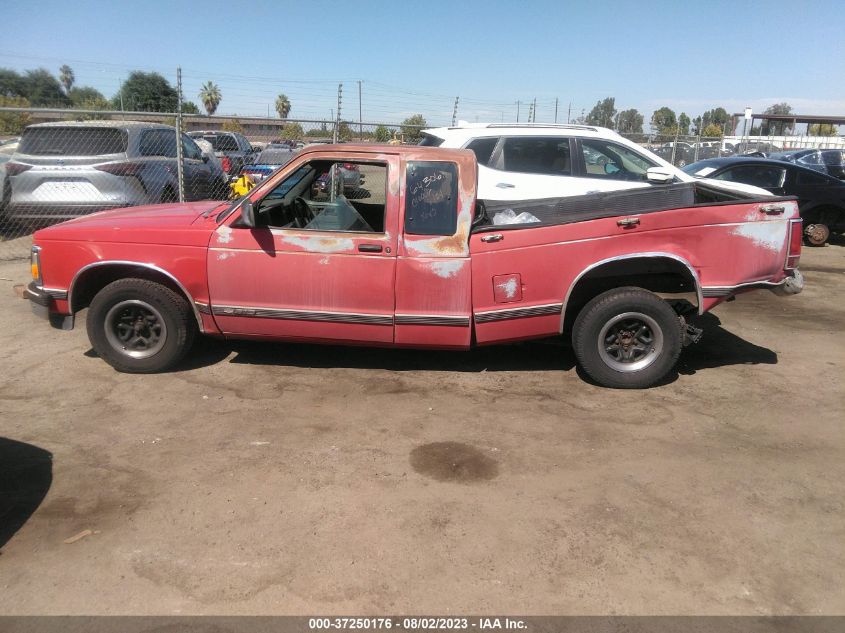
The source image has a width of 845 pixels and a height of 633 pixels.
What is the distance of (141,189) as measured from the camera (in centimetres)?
948

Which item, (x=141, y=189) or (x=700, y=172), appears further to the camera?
(x=700, y=172)

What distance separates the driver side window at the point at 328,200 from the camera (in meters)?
5.11

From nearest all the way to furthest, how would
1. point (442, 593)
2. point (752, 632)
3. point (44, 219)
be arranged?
point (752, 632) < point (442, 593) < point (44, 219)

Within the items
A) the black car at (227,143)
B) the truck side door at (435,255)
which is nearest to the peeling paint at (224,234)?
the truck side door at (435,255)

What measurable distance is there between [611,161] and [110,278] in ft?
19.1

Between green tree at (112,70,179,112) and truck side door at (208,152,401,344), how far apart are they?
41608 mm

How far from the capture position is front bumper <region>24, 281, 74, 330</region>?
17.1 ft

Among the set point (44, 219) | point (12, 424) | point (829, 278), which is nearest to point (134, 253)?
point (12, 424)

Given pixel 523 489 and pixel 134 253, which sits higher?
pixel 134 253

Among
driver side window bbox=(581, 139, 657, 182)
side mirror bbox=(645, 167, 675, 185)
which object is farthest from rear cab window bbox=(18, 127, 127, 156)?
side mirror bbox=(645, 167, 675, 185)

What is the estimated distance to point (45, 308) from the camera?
17.2 feet

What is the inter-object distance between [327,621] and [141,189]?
27.0 ft

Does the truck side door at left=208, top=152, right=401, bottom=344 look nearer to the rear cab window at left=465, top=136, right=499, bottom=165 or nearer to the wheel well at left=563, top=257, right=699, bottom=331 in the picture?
the wheel well at left=563, top=257, right=699, bottom=331

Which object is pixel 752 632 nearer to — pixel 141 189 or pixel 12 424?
pixel 12 424
